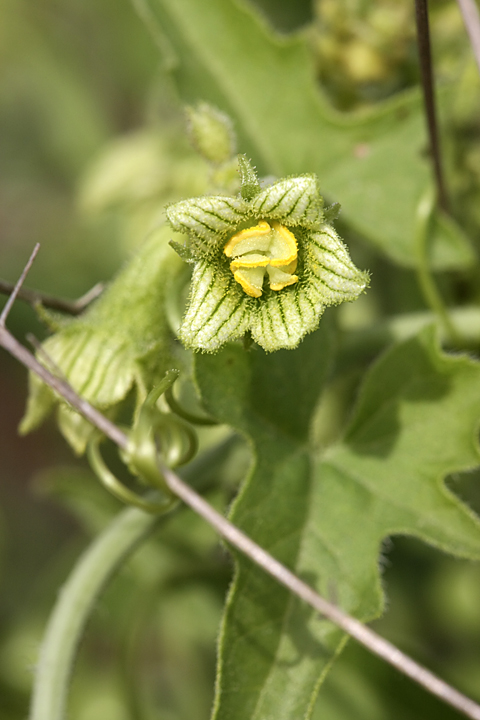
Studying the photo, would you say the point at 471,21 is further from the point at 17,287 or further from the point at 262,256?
the point at 17,287

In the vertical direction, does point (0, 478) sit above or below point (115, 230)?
below

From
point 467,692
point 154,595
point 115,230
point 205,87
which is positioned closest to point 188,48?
point 205,87

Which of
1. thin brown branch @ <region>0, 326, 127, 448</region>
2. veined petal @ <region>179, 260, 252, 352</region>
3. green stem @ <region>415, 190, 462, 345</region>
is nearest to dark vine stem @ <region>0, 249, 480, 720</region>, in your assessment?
thin brown branch @ <region>0, 326, 127, 448</region>

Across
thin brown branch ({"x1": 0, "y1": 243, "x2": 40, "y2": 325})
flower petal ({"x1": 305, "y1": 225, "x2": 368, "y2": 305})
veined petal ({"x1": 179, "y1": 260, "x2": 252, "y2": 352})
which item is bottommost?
flower petal ({"x1": 305, "y1": 225, "x2": 368, "y2": 305})

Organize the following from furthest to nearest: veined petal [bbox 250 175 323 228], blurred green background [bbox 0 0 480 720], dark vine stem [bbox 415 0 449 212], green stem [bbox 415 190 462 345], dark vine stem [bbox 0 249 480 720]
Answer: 1. blurred green background [bbox 0 0 480 720]
2. green stem [bbox 415 190 462 345]
3. dark vine stem [bbox 415 0 449 212]
4. dark vine stem [bbox 0 249 480 720]
5. veined petal [bbox 250 175 323 228]

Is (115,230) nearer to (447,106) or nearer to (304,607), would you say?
(447,106)

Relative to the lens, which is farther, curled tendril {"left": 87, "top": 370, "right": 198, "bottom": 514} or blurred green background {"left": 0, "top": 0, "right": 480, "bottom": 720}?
blurred green background {"left": 0, "top": 0, "right": 480, "bottom": 720}

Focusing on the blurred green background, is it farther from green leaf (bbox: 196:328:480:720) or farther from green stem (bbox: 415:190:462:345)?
green leaf (bbox: 196:328:480:720)
